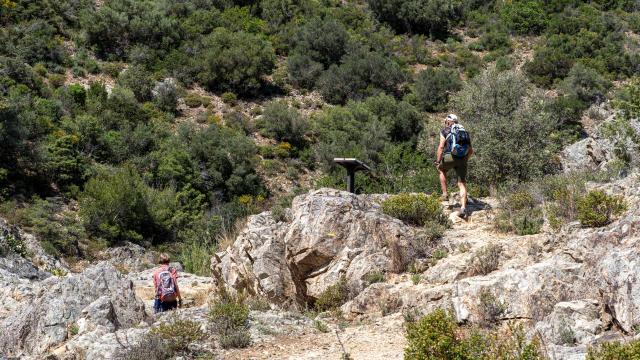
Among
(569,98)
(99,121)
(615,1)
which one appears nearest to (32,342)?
(99,121)

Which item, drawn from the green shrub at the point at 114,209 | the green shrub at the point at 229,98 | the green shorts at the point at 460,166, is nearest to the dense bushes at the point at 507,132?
the green shorts at the point at 460,166

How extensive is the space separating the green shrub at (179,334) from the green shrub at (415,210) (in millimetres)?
3891

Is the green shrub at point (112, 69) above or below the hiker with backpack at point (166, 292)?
below

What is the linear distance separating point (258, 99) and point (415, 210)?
75.9 ft

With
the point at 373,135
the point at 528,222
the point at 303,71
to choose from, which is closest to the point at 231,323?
the point at 528,222

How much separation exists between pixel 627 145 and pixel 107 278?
41.1ft

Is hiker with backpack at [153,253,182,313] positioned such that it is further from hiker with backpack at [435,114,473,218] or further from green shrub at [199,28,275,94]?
green shrub at [199,28,275,94]

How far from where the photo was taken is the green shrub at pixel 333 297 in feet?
29.5

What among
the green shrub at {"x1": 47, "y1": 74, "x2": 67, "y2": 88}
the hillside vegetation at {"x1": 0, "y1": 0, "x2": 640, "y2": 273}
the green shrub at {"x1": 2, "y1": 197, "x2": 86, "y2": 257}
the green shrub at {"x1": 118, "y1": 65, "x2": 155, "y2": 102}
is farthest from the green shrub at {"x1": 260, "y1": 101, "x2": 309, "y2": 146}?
the green shrub at {"x1": 2, "y1": 197, "x2": 86, "y2": 257}

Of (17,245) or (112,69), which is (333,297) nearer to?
(17,245)

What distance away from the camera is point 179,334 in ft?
24.5

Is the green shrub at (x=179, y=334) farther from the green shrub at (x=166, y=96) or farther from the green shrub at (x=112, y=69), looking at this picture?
the green shrub at (x=112, y=69)

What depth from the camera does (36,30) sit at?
3159 centimetres

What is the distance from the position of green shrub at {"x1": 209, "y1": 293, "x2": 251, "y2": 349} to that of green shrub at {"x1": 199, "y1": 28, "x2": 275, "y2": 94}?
25134mm
